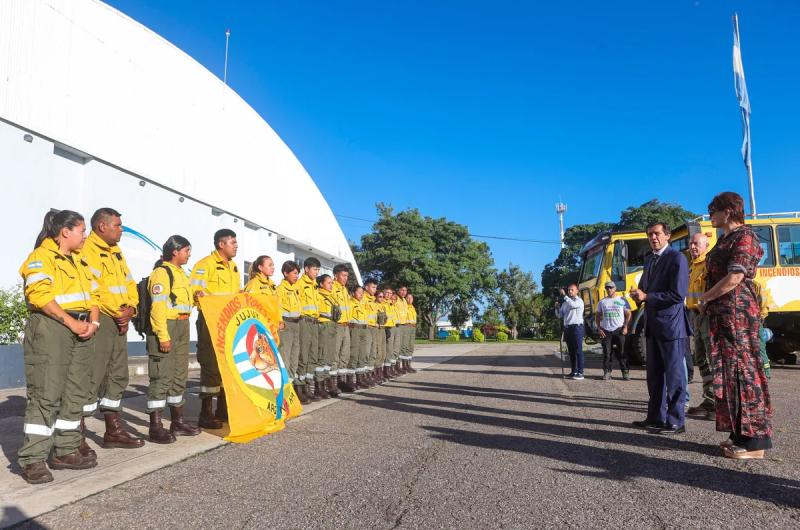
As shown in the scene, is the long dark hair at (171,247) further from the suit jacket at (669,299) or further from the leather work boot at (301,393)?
the suit jacket at (669,299)

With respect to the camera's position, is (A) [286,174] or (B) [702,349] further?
(A) [286,174]

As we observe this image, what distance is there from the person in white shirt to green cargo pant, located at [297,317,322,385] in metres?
5.43

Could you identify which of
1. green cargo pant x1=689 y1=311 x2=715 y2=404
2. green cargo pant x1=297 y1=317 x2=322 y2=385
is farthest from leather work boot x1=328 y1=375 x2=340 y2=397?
green cargo pant x1=689 y1=311 x2=715 y2=404

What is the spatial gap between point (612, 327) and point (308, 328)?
587 cm

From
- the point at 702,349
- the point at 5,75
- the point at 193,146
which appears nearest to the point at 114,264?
the point at 702,349

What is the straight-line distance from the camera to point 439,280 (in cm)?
4231

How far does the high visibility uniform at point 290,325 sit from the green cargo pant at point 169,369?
70.0 inches

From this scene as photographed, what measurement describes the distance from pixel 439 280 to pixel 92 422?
1465 inches

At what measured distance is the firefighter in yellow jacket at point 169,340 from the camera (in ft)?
15.3

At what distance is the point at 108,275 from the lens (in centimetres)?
431

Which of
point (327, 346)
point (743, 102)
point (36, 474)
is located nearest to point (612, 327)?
point (327, 346)

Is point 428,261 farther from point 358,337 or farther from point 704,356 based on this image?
point 704,356

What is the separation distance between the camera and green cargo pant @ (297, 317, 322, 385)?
7102mm

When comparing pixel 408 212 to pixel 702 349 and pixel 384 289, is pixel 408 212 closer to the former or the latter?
pixel 384 289
